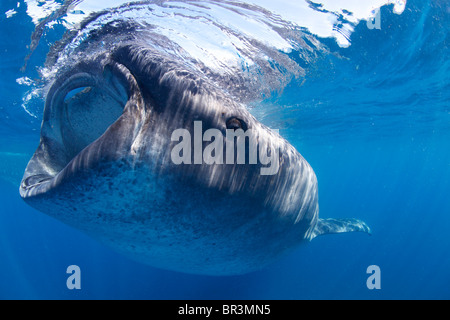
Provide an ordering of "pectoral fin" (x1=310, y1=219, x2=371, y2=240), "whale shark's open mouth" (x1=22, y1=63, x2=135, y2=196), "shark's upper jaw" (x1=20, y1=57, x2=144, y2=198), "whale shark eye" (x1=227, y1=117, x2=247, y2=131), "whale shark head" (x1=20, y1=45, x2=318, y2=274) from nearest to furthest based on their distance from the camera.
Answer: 1. "whale shark head" (x1=20, y1=45, x2=318, y2=274)
2. "whale shark eye" (x1=227, y1=117, x2=247, y2=131)
3. "shark's upper jaw" (x1=20, y1=57, x2=144, y2=198)
4. "whale shark's open mouth" (x1=22, y1=63, x2=135, y2=196)
5. "pectoral fin" (x1=310, y1=219, x2=371, y2=240)

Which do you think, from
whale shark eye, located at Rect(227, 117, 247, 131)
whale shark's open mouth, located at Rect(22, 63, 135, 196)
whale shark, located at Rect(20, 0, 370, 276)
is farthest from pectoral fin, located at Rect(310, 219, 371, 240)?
whale shark's open mouth, located at Rect(22, 63, 135, 196)

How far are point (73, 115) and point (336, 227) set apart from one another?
21.3 feet

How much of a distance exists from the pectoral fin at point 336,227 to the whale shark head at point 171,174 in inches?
142

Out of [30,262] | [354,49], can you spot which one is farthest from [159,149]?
[30,262]

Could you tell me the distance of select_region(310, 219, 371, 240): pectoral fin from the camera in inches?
252

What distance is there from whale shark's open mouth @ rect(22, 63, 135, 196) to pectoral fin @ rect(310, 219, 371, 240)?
187 inches

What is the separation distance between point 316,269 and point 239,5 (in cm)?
1616

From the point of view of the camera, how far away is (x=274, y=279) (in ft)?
48.8

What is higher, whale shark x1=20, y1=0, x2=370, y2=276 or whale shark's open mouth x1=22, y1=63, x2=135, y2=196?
whale shark's open mouth x1=22, y1=63, x2=135, y2=196

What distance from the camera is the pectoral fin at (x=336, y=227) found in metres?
6.40

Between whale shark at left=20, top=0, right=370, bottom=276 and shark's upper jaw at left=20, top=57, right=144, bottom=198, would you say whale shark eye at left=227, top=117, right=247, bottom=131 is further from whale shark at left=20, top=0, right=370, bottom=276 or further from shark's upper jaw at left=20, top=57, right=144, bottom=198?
shark's upper jaw at left=20, top=57, right=144, bottom=198

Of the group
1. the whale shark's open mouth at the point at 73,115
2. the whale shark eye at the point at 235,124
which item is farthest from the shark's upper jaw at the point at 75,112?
the whale shark eye at the point at 235,124

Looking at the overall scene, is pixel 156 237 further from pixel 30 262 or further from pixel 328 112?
pixel 30 262
